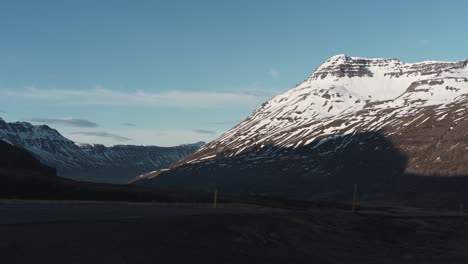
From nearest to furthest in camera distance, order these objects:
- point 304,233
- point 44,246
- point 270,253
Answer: point 44,246, point 270,253, point 304,233

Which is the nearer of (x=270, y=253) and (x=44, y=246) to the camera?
(x=44, y=246)

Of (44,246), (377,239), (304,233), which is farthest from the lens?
(377,239)

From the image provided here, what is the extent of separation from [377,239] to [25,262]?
21883 mm

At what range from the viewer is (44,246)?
658 inches

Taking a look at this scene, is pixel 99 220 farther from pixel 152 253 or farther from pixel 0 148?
pixel 0 148

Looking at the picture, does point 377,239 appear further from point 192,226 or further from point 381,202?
point 381,202

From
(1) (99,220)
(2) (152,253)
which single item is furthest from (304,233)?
(2) (152,253)

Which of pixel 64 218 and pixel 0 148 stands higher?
pixel 0 148

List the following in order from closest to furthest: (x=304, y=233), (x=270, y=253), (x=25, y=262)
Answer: (x=25, y=262)
(x=270, y=253)
(x=304, y=233)

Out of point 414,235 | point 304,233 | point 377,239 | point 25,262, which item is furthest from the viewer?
point 414,235

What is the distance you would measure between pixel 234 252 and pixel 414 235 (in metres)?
18.5

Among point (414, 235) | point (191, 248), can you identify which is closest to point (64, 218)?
point (191, 248)

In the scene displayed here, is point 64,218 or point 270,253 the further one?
point 64,218

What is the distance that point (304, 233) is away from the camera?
28.1 metres
